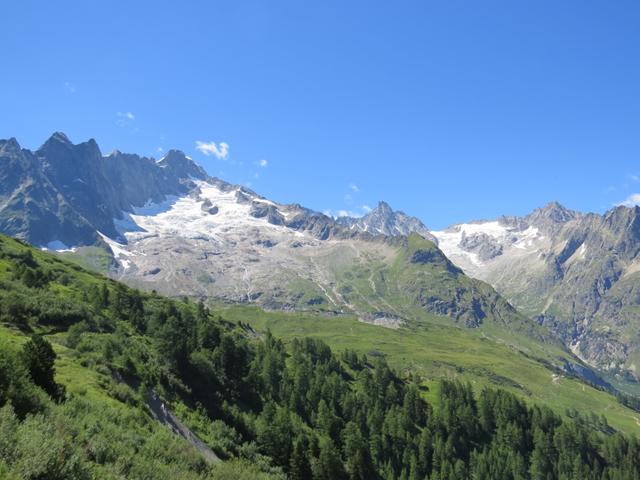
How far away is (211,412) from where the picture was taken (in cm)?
7444

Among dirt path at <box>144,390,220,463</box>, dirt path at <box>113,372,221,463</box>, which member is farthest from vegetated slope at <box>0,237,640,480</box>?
dirt path at <box>144,390,220,463</box>

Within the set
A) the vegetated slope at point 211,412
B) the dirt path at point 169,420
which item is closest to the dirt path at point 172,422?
the dirt path at point 169,420

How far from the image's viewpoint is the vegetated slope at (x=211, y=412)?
27.9 meters

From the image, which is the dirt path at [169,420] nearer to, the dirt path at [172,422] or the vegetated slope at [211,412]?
the dirt path at [172,422]

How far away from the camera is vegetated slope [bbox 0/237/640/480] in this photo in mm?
27875

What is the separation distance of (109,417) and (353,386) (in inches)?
6079

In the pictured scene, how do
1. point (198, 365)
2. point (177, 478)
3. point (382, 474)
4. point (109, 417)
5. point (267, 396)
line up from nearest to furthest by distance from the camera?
point (177, 478), point (109, 417), point (198, 365), point (267, 396), point (382, 474)

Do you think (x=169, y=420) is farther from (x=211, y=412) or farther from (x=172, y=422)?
(x=211, y=412)

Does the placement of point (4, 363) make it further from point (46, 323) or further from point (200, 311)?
point (200, 311)

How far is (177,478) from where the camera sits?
29562 millimetres

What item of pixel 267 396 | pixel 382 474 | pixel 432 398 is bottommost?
pixel 382 474

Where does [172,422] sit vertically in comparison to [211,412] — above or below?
above

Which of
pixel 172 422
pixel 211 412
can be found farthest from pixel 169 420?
pixel 211 412

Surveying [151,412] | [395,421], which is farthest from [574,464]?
[151,412]
